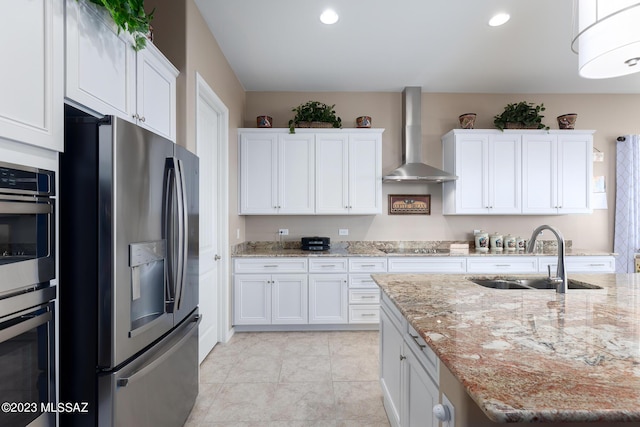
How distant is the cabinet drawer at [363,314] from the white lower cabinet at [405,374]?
1397 millimetres

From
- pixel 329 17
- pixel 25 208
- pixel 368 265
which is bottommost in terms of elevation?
pixel 368 265

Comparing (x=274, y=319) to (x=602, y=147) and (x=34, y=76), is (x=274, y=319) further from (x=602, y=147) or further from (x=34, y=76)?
(x=602, y=147)

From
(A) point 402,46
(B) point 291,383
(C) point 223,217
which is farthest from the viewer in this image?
(C) point 223,217

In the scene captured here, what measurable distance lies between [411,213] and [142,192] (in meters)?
3.42

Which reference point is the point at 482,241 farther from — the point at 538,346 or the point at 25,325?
the point at 25,325

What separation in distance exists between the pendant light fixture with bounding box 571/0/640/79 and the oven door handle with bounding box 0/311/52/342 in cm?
241

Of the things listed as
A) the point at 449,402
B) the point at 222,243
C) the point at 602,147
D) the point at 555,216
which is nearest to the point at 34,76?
the point at 449,402

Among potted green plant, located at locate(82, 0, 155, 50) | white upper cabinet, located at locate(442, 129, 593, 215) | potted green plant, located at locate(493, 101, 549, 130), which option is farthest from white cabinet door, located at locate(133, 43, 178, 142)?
potted green plant, located at locate(493, 101, 549, 130)

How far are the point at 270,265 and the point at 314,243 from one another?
24.1 inches

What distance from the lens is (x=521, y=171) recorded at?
382 centimetres

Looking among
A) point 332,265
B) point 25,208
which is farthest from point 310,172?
point 25,208

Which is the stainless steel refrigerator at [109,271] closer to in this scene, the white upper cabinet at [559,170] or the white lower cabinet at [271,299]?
the white lower cabinet at [271,299]

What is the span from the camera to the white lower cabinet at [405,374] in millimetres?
1214

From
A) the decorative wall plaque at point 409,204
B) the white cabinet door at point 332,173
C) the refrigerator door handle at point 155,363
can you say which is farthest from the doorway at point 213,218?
the decorative wall plaque at point 409,204
